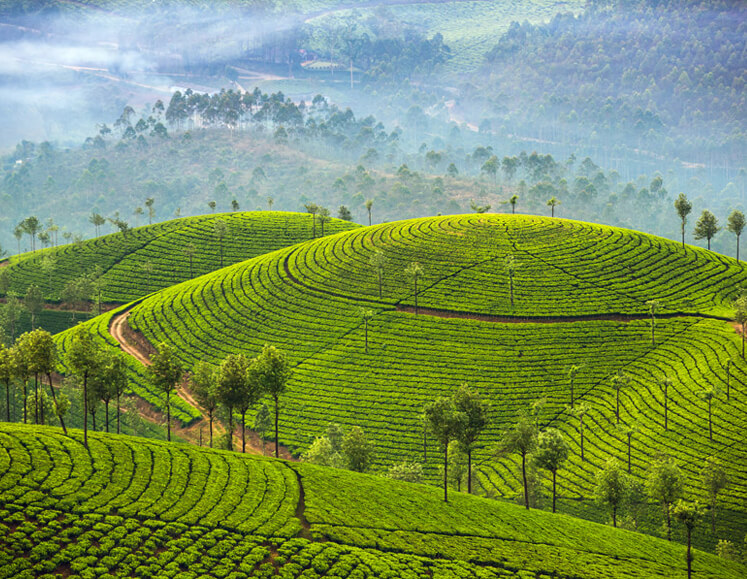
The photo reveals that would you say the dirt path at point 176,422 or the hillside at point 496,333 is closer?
the hillside at point 496,333

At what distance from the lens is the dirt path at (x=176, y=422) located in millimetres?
95625

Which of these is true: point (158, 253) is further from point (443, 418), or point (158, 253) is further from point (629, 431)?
point (629, 431)

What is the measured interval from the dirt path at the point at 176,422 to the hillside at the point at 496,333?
6.49 feet

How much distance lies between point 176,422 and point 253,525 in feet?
166

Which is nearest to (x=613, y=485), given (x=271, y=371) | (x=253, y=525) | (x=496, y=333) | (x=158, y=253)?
(x=271, y=371)

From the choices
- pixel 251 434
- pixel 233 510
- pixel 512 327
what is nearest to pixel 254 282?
pixel 251 434

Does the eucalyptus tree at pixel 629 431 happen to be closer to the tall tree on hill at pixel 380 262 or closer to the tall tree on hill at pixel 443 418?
the tall tree on hill at pixel 443 418

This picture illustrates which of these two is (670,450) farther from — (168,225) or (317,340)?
(168,225)

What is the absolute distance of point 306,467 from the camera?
68500 millimetres

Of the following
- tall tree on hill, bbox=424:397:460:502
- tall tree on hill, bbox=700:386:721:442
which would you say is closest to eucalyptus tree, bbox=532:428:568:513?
tall tree on hill, bbox=424:397:460:502

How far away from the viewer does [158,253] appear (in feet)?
527

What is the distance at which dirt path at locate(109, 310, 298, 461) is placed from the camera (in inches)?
3765

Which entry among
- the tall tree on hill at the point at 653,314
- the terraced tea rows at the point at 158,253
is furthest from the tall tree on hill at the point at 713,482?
the terraced tea rows at the point at 158,253

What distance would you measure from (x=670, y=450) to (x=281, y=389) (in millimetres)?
49909
